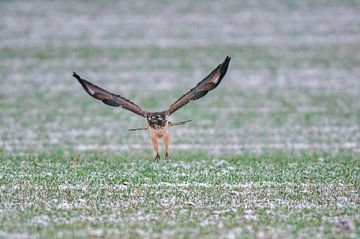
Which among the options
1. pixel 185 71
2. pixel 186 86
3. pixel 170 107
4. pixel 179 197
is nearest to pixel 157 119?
pixel 170 107

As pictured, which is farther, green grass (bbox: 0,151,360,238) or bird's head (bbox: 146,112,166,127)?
bird's head (bbox: 146,112,166,127)

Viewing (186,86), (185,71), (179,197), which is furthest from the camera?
(185,71)

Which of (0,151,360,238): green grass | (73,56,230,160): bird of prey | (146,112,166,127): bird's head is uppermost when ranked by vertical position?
(73,56,230,160): bird of prey

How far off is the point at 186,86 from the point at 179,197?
14.0 m

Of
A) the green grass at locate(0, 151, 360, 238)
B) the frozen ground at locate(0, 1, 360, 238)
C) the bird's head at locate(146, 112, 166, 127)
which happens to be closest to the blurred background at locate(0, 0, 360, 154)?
the frozen ground at locate(0, 1, 360, 238)

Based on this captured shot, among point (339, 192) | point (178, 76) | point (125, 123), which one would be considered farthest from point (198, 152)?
point (178, 76)

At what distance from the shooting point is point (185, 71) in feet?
85.2

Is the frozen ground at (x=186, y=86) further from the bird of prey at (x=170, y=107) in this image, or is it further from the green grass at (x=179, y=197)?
the bird of prey at (x=170, y=107)

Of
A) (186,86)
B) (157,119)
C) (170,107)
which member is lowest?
(157,119)

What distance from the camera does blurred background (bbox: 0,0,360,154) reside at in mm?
18578

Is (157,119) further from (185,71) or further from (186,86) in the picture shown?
(185,71)

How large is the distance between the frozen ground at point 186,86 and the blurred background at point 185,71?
0.15 feet

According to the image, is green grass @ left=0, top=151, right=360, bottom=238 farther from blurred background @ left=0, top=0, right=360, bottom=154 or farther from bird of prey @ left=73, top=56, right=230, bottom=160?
blurred background @ left=0, top=0, right=360, bottom=154

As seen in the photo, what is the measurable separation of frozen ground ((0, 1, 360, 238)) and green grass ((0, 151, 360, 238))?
58mm
